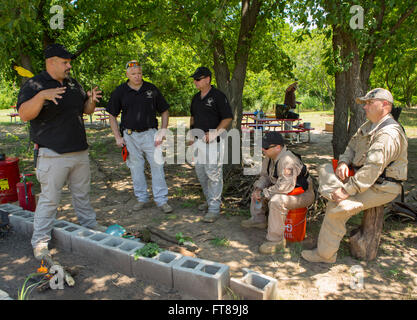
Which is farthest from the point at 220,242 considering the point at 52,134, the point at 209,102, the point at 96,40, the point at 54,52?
the point at 96,40

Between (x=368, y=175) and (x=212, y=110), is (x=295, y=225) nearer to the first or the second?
(x=368, y=175)

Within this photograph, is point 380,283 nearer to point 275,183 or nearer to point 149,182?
point 275,183

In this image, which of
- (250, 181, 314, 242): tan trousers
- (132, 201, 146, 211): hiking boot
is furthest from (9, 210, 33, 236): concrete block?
(250, 181, 314, 242): tan trousers

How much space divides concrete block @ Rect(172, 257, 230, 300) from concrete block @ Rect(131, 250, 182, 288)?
7 cm

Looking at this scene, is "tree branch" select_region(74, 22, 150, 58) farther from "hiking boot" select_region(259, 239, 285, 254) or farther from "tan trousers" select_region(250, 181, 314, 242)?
"hiking boot" select_region(259, 239, 285, 254)

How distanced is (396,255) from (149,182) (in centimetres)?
461

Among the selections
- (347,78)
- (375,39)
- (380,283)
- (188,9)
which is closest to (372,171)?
(380,283)

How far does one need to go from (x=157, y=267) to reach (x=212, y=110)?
7.76 ft

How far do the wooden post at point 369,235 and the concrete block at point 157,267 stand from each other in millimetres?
1978

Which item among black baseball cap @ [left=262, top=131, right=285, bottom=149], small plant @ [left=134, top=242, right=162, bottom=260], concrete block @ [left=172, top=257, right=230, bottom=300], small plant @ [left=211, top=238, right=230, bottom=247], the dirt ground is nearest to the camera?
concrete block @ [left=172, top=257, right=230, bottom=300]

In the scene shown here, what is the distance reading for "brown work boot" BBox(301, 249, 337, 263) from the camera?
3.47m

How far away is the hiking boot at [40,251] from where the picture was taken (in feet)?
11.6

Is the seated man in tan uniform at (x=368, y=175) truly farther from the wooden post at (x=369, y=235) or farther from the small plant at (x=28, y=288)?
the small plant at (x=28, y=288)

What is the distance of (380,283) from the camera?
312 cm
